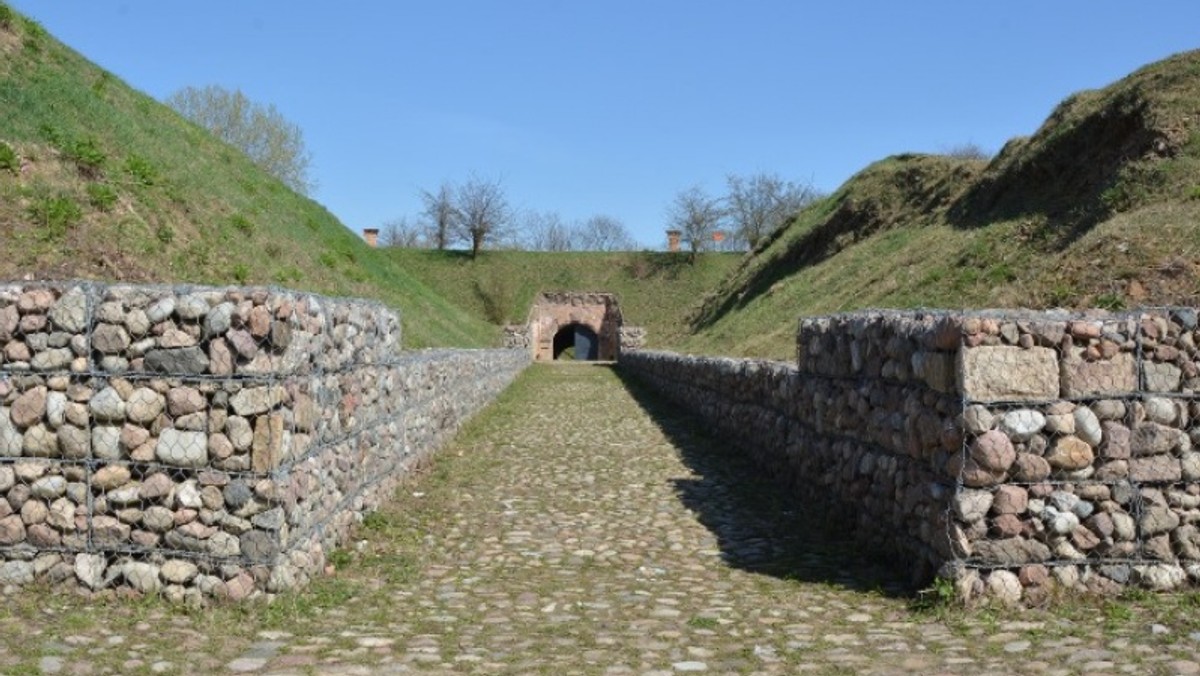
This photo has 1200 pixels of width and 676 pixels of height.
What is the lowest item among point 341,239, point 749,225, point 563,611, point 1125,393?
point 563,611

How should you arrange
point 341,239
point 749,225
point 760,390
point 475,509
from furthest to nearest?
1. point 749,225
2. point 341,239
3. point 760,390
4. point 475,509

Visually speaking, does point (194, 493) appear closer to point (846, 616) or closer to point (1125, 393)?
point (846, 616)

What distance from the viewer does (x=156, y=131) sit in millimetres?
21391

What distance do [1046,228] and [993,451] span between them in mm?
17487

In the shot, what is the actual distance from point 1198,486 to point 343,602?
4.79m

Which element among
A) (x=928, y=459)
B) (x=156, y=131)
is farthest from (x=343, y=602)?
(x=156, y=131)

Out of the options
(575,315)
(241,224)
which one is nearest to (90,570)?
(241,224)

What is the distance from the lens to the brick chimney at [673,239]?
62.8 meters

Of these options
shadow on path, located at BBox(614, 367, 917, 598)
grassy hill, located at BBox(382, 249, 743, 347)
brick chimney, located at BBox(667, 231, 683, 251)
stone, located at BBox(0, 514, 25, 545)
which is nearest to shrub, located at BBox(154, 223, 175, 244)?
shadow on path, located at BBox(614, 367, 917, 598)

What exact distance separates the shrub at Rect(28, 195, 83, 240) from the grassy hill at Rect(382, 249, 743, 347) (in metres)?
37.6

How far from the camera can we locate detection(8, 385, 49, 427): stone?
5414 mm

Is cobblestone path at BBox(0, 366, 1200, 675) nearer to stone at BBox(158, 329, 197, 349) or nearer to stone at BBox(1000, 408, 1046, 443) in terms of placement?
stone at BBox(1000, 408, 1046, 443)

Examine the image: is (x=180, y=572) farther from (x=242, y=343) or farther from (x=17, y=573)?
(x=242, y=343)

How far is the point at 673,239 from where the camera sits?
6303 centimetres
